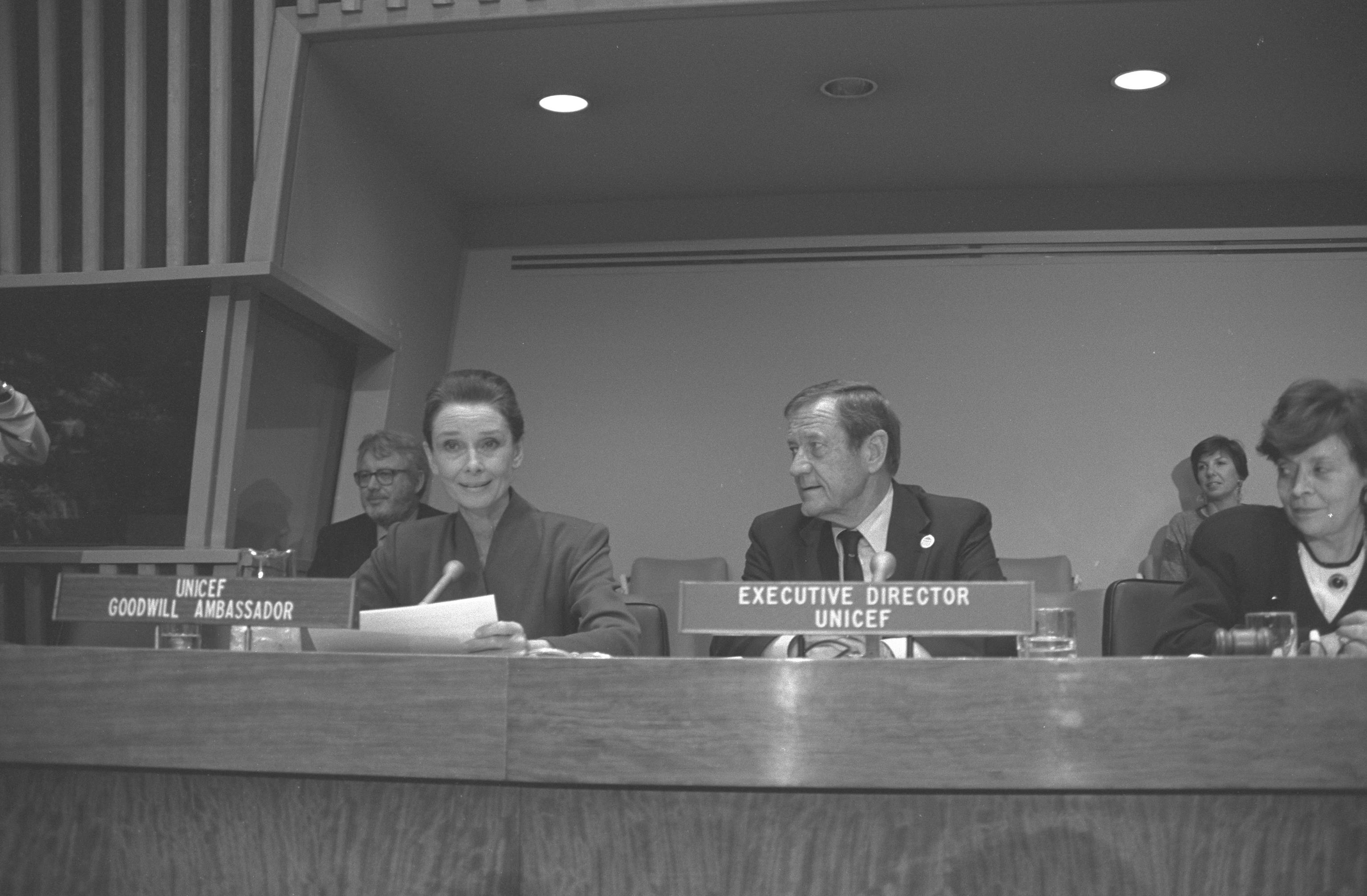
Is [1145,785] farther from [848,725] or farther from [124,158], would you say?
[124,158]

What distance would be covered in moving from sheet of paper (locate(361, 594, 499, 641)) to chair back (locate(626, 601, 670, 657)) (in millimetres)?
674

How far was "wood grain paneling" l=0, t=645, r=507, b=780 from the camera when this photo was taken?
1.29m

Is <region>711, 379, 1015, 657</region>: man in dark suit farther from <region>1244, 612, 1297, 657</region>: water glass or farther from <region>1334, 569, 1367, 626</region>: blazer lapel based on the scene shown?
<region>1244, 612, 1297, 657</region>: water glass

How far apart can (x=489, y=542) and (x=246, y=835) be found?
3.14ft

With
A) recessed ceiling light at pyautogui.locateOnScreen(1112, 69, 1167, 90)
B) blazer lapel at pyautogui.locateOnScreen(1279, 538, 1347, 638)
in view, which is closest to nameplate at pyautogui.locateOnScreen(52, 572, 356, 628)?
blazer lapel at pyautogui.locateOnScreen(1279, 538, 1347, 638)

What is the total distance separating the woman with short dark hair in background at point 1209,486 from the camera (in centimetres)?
509

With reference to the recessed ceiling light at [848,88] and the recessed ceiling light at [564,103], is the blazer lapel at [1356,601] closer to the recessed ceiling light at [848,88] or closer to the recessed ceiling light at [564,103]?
the recessed ceiling light at [848,88]

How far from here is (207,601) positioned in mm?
1539

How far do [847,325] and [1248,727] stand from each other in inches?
182

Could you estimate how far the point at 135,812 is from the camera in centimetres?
140

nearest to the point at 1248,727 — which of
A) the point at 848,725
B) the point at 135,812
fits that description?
the point at 848,725

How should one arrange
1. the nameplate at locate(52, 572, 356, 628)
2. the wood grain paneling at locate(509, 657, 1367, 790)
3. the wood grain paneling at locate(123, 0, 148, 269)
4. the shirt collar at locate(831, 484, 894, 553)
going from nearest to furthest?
the wood grain paneling at locate(509, 657, 1367, 790) < the nameplate at locate(52, 572, 356, 628) < the shirt collar at locate(831, 484, 894, 553) < the wood grain paneling at locate(123, 0, 148, 269)

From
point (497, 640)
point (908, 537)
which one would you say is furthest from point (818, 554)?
point (497, 640)

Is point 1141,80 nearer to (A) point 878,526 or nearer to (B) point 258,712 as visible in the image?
(A) point 878,526
